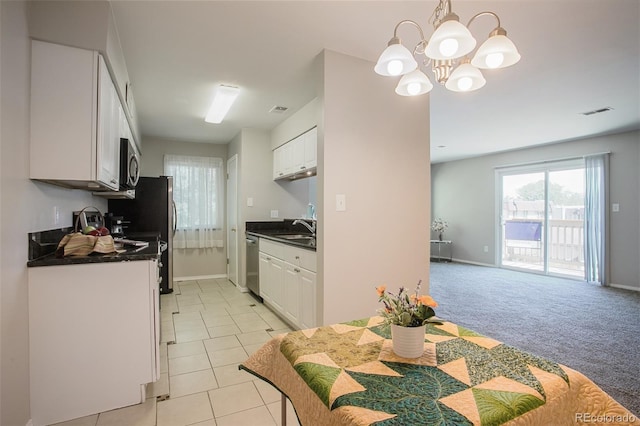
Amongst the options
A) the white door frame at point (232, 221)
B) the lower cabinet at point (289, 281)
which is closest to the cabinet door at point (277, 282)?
the lower cabinet at point (289, 281)

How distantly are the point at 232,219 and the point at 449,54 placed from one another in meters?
4.68

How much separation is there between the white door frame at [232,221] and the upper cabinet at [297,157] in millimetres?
801

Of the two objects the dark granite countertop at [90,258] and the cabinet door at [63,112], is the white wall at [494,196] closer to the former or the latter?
the dark granite countertop at [90,258]

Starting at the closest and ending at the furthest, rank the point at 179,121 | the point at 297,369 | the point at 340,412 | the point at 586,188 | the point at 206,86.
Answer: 1. the point at 340,412
2. the point at 297,369
3. the point at 206,86
4. the point at 179,121
5. the point at 586,188

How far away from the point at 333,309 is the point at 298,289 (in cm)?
61

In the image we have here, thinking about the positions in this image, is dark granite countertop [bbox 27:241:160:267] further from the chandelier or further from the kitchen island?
the chandelier

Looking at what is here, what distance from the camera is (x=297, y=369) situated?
1.10 m

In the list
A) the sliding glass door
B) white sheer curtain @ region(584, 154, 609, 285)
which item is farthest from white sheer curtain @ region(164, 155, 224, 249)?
white sheer curtain @ region(584, 154, 609, 285)

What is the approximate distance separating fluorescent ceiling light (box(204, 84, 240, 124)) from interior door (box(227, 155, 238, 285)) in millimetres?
1174

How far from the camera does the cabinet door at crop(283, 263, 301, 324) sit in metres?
3.08

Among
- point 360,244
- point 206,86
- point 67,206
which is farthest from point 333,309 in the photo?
point 206,86

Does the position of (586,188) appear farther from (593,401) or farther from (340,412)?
(340,412)

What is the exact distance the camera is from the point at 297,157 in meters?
3.98

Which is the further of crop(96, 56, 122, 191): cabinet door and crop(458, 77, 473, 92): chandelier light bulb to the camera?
crop(96, 56, 122, 191): cabinet door
